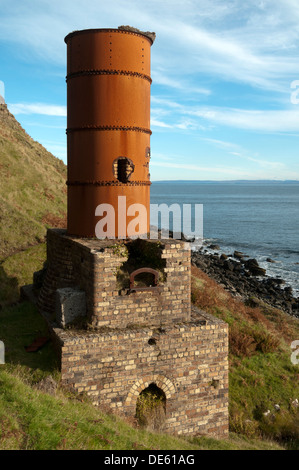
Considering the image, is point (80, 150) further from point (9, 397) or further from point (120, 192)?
point (9, 397)

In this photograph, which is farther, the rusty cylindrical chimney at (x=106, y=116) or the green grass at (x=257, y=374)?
the green grass at (x=257, y=374)

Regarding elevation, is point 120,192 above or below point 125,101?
below

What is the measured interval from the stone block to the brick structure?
171 millimetres

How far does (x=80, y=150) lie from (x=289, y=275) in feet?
99.3

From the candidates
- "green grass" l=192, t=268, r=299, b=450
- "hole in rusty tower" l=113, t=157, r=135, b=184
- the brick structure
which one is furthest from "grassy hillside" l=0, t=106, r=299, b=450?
"hole in rusty tower" l=113, t=157, r=135, b=184

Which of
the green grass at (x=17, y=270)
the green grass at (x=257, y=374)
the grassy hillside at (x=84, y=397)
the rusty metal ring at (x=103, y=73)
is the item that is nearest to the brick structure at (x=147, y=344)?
the grassy hillside at (x=84, y=397)

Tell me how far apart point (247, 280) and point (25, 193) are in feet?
64.1

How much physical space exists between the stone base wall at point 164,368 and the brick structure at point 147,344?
23 millimetres

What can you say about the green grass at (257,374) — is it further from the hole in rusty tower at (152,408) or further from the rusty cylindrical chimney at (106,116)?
the rusty cylindrical chimney at (106,116)

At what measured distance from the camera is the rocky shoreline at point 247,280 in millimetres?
28000

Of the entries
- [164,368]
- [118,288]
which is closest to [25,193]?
[118,288]

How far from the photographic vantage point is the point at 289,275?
36625 millimetres

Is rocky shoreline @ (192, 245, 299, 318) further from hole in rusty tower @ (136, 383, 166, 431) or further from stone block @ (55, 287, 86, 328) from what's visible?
stone block @ (55, 287, 86, 328)
